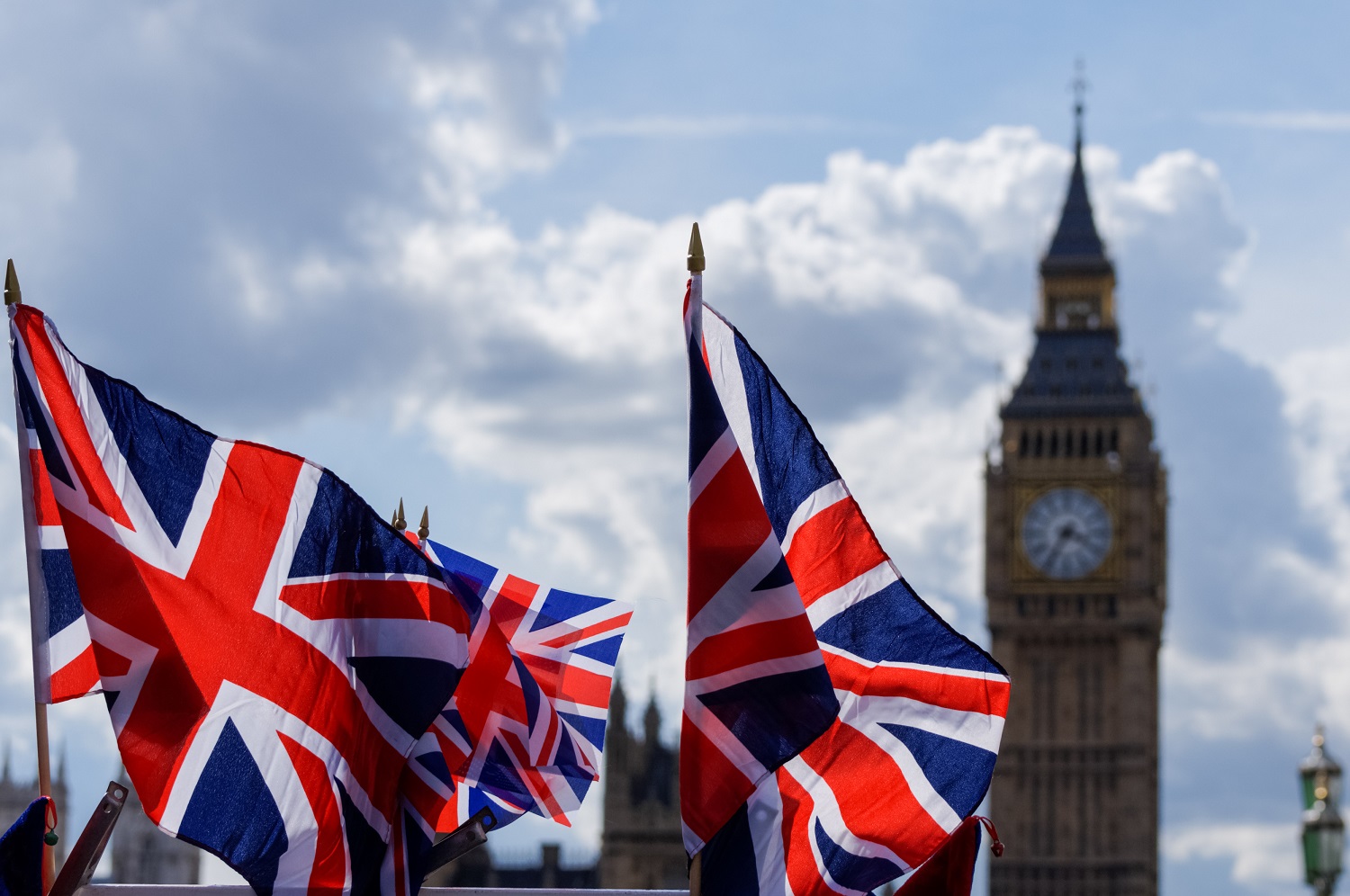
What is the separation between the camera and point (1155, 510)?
9612cm

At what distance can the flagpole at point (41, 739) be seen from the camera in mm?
12477

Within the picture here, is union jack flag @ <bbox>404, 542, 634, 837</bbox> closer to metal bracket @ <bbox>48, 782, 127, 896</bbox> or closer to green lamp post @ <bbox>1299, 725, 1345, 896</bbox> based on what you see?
metal bracket @ <bbox>48, 782, 127, 896</bbox>

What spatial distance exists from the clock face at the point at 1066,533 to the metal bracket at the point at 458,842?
267 ft

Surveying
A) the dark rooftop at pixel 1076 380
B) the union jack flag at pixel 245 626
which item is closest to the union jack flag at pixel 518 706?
the union jack flag at pixel 245 626

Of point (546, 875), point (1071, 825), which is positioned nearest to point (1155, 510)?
point (1071, 825)

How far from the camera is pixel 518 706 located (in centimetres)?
1698

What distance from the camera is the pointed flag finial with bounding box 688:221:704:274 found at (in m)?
13.1

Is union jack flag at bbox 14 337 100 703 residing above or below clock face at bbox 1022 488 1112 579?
below

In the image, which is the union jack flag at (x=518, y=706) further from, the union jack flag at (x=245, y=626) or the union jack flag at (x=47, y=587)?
the union jack flag at (x=47, y=587)

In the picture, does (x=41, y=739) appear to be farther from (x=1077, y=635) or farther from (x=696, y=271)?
(x=1077, y=635)

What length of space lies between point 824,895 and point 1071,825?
82545mm

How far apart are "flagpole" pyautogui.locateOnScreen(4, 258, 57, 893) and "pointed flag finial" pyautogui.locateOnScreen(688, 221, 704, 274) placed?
3651 millimetres

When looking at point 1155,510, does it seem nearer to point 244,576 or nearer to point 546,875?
point 546,875

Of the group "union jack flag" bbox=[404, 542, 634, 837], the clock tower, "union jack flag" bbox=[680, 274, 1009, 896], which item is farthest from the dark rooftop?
"union jack flag" bbox=[680, 274, 1009, 896]
